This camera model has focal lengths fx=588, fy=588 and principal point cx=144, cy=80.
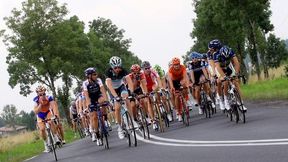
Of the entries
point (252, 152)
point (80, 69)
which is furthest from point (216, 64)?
point (80, 69)

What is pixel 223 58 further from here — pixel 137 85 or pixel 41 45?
pixel 41 45

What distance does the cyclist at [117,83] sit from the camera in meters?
14.9

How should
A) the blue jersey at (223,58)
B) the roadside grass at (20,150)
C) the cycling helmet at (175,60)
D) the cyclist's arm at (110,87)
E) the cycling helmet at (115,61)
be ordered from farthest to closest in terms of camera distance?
the roadside grass at (20,150)
the cycling helmet at (175,60)
the cycling helmet at (115,61)
the cyclist's arm at (110,87)
the blue jersey at (223,58)

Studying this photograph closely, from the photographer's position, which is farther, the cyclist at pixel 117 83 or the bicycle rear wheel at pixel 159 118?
the bicycle rear wheel at pixel 159 118

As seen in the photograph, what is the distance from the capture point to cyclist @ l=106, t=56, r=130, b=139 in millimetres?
14906

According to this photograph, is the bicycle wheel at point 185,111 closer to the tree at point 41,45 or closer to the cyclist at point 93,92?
the cyclist at point 93,92

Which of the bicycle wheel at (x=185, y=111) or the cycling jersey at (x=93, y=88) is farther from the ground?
the cycling jersey at (x=93, y=88)

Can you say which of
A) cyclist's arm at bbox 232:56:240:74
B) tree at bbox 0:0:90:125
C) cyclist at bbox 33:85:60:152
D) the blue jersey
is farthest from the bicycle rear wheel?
tree at bbox 0:0:90:125

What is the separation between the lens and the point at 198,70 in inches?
783

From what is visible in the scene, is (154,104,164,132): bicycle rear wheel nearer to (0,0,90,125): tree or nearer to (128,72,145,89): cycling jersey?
(128,72,145,89): cycling jersey

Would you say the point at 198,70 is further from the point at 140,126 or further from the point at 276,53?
the point at 276,53

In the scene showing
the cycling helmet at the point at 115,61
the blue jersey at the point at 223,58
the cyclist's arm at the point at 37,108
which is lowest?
the cyclist's arm at the point at 37,108

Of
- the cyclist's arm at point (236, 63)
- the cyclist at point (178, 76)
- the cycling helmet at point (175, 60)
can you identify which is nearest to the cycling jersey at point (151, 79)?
the cyclist at point (178, 76)

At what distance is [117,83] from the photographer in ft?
50.2
